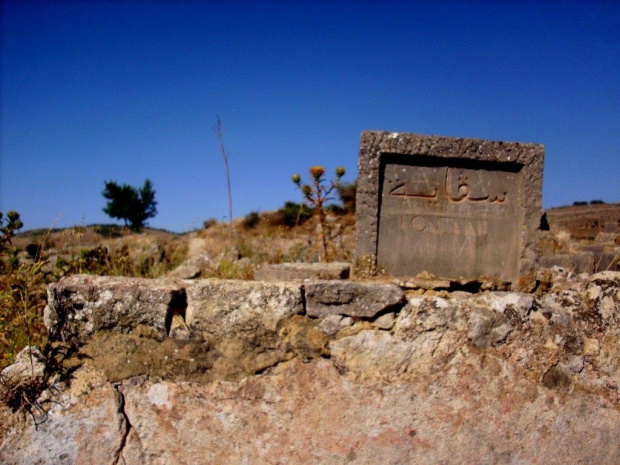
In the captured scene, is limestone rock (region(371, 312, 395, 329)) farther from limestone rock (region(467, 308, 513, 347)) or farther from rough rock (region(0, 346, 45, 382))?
rough rock (region(0, 346, 45, 382))

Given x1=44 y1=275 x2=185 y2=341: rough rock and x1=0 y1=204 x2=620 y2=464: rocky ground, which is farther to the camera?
x1=44 y1=275 x2=185 y2=341: rough rock

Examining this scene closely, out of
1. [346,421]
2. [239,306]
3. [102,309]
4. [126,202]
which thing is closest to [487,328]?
[346,421]

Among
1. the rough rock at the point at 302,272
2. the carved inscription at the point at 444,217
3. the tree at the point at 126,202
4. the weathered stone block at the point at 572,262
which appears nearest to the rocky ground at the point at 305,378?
the carved inscription at the point at 444,217

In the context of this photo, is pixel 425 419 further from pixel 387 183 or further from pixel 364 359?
pixel 387 183

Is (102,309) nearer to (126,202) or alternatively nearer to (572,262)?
(572,262)

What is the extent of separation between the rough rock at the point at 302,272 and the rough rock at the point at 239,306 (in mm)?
1522

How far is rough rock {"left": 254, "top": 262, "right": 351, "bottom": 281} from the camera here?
12.6 feet

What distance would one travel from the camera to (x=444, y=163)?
10.9 ft

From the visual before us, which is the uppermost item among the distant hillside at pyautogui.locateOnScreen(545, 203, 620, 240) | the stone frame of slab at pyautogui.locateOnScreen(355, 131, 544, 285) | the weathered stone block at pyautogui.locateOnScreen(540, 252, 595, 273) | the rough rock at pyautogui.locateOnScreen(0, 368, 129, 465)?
the distant hillside at pyautogui.locateOnScreen(545, 203, 620, 240)

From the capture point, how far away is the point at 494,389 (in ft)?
7.26

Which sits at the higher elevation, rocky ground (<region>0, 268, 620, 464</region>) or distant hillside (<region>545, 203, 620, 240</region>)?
distant hillside (<region>545, 203, 620, 240</region>)

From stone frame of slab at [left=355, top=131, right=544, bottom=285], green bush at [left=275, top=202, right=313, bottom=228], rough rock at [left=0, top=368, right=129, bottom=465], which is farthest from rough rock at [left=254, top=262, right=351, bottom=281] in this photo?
green bush at [left=275, top=202, right=313, bottom=228]

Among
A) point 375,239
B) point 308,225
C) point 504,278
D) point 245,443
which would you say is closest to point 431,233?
point 375,239

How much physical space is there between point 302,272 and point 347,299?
183cm
